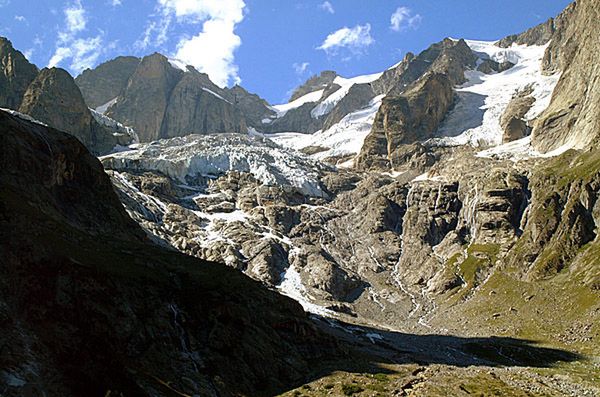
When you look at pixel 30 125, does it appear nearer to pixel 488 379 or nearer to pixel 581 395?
pixel 488 379

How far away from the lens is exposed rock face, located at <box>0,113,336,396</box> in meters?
42.9

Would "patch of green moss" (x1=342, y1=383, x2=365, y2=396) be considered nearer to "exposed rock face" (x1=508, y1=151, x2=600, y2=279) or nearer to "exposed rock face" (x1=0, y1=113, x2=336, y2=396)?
"exposed rock face" (x1=0, y1=113, x2=336, y2=396)

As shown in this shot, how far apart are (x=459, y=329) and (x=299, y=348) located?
78180mm

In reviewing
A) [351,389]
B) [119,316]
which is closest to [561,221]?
[351,389]

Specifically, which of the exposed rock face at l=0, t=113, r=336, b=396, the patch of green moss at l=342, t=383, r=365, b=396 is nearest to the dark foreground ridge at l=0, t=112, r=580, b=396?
the exposed rock face at l=0, t=113, r=336, b=396

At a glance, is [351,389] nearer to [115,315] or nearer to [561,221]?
[115,315]

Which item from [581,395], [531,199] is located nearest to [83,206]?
[581,395]

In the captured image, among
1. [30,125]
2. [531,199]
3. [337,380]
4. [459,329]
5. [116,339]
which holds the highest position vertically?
[30,125]

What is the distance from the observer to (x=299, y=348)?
220 ft

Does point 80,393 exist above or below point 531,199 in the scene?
below

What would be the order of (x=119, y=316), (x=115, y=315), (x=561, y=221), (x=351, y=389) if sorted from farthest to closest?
(x=561, y=221)
(x=351, y=389)
(x=119, y=316)
(x=115, y=315)

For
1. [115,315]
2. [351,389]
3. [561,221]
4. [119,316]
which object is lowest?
[351,389]

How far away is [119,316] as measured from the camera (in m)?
51.8

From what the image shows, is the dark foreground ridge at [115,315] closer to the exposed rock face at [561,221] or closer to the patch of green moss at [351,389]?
the patch of green moss at [351,389]
